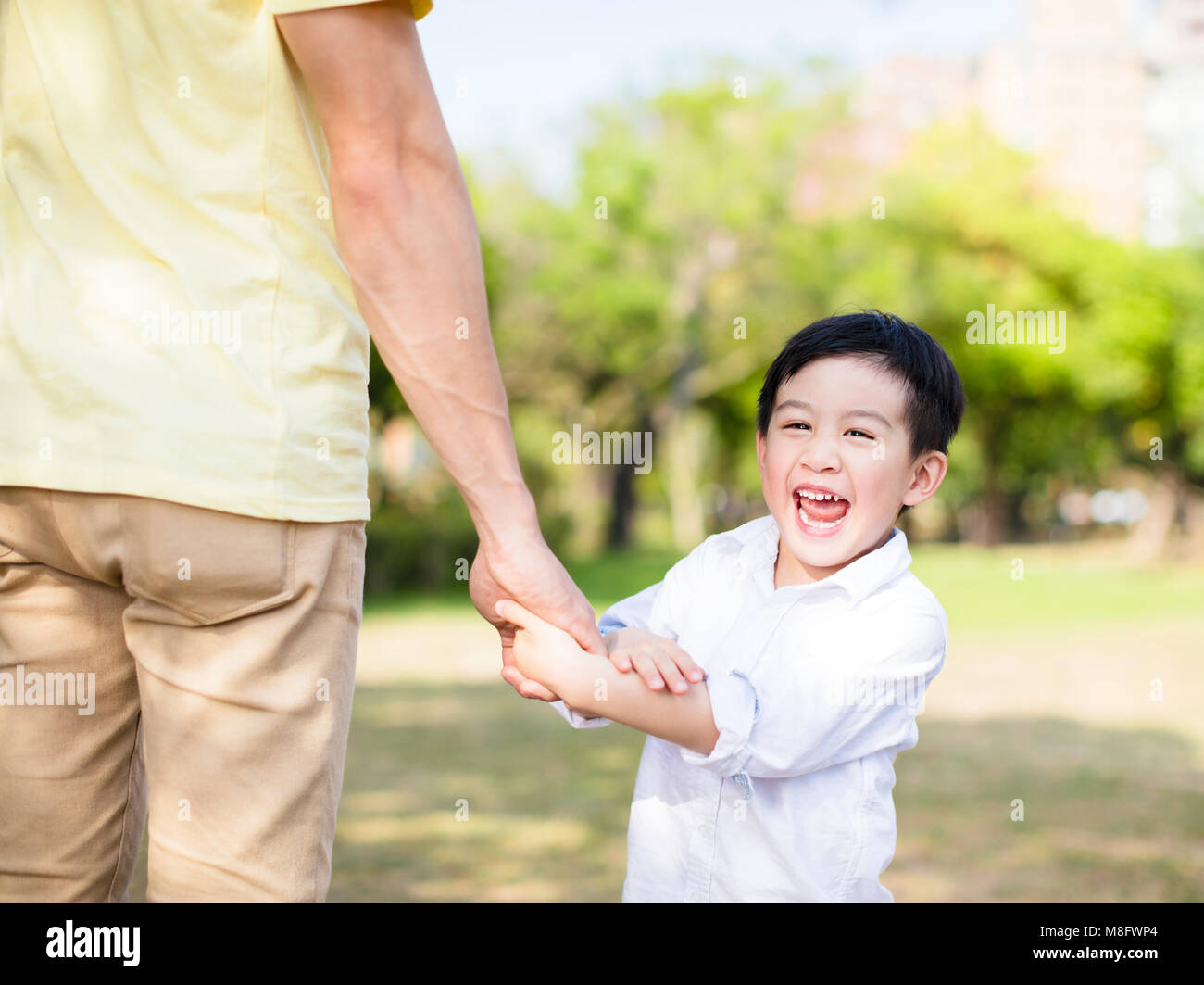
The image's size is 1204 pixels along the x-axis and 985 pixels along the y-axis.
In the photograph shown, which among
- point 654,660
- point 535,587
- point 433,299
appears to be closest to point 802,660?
point 654,660

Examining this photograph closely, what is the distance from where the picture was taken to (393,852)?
518 cm

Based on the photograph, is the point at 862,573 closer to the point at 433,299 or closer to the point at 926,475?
the point at 926,475

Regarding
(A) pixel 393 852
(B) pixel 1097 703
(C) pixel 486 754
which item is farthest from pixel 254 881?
(B) pixel 1097 703

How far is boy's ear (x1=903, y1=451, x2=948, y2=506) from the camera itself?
6.80 feet

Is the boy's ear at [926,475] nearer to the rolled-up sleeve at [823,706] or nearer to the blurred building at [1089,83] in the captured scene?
the rolled-up sleeve at [823,706]

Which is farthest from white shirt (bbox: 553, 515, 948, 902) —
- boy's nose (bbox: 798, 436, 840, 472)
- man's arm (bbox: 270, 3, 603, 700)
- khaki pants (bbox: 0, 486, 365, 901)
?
khaki pants (bbox: 0, 486, 365, 901)

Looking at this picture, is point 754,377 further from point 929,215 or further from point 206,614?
point 206,614

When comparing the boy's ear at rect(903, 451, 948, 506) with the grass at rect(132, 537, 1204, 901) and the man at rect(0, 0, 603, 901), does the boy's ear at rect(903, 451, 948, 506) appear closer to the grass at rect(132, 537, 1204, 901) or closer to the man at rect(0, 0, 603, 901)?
the man at rect(0, 0, 603, 901)

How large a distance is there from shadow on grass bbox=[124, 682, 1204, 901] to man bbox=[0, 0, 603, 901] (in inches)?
124

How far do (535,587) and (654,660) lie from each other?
0.21 m

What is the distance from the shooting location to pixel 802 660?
6.23 feet

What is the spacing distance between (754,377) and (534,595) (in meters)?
30.9

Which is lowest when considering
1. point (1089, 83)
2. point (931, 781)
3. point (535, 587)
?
point (931, 781)

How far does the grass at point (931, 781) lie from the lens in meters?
4.94
